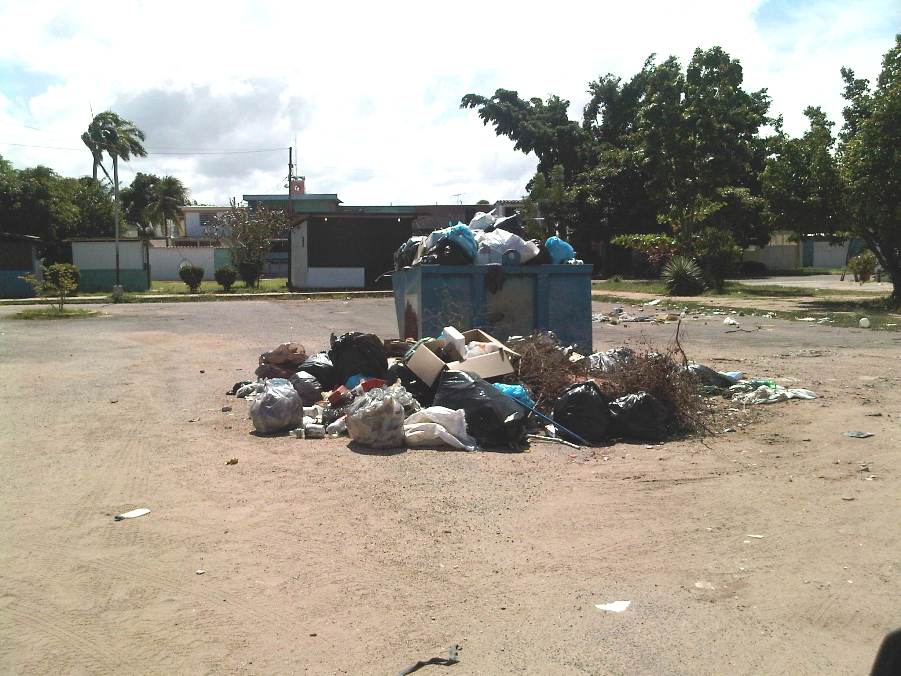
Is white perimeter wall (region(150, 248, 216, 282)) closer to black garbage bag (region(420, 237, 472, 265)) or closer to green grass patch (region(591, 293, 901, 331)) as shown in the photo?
green grass patch (region(591, 293, 901, 331))

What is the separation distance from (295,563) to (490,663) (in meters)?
1.42

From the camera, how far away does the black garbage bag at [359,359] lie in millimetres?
8539

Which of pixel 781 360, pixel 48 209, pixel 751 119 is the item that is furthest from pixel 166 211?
pixel 781 360

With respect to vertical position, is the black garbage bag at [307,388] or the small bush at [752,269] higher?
the small bush at [752,269]

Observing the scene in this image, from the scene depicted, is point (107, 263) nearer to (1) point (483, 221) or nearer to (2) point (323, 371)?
(1) point (483, 221)

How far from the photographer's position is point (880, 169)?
17781 millimetres

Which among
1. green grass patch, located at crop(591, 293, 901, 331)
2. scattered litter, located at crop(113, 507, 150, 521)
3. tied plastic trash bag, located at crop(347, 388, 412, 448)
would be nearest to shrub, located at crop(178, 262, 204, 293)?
green grass patch, located at crop(591, 293, 901, 331)

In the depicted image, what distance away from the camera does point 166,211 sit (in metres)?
66.2

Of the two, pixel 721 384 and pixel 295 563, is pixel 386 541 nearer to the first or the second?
pixel 295 563

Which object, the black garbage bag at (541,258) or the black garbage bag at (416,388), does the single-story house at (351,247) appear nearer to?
the black garbage bag at (541,258)

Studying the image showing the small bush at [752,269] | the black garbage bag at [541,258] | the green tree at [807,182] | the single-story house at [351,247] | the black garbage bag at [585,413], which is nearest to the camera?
the black garbage bag at [585,413]

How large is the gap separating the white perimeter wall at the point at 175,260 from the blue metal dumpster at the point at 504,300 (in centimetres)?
4798

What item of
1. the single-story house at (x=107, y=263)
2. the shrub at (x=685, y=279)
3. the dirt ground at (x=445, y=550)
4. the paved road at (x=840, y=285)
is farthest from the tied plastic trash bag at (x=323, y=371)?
the single-story house at (x=107, y=263)

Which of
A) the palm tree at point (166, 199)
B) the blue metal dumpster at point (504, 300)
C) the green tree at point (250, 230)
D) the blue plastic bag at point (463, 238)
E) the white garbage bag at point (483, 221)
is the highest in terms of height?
the palm tree at point (166, 199)
